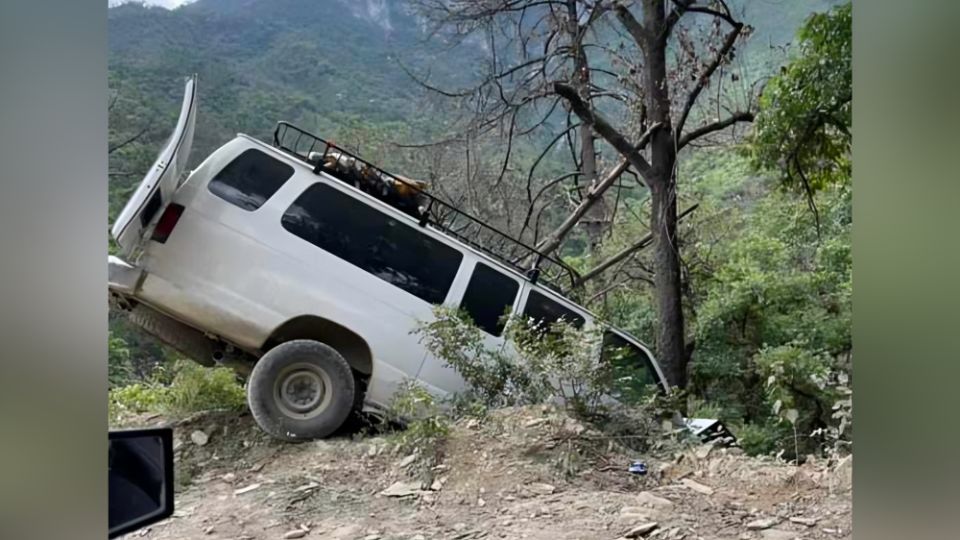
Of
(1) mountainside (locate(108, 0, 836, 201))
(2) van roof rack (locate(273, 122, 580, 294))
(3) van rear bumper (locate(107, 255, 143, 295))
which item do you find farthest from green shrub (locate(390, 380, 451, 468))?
(1) mountainside (locate(108, 0, 836, 201))

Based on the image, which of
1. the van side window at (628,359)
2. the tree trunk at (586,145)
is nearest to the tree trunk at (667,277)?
the van side window at (628,359)

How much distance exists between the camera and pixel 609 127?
2734 millimetres

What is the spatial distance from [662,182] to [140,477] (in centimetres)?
227

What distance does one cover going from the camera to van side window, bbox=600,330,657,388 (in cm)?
246

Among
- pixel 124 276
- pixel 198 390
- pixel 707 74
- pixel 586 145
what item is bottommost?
pixel 198 390

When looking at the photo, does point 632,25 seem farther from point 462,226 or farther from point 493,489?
point 493,489

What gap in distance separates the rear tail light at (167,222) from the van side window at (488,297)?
101 cm

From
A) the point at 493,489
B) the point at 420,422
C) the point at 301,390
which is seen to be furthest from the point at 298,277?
the point at 493,489

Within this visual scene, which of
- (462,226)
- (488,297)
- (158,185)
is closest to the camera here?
(158,185)

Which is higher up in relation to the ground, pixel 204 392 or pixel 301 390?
pixel 301 390

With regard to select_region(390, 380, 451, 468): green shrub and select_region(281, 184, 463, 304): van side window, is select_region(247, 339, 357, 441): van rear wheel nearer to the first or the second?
select_region(390, 380, 451, 468): green shrub
